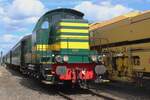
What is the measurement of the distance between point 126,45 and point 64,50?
2.71 metres

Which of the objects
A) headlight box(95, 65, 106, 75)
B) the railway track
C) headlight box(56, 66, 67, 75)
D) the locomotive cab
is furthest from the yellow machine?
headlight box(56, 66, 67, 75)

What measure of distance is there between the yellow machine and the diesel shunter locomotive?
3.15 feet

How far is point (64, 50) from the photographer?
53.8 ft

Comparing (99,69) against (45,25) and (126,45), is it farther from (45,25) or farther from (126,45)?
(45,25)

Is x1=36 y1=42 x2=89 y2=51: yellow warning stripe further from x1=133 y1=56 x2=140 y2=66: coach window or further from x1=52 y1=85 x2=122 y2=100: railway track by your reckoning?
x1=133 y1=56 x2=140 y2=66: coach window

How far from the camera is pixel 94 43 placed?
61.8ft

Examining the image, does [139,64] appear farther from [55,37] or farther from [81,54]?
[55,37]

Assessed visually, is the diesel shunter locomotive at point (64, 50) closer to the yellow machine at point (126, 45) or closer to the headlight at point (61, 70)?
the headlight at point (61, 70)

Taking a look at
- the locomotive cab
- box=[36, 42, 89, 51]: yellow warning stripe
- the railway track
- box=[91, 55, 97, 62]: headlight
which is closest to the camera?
the railway track

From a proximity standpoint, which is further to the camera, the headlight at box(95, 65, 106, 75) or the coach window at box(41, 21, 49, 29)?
the coach window at box(41, 21, 49, 29)

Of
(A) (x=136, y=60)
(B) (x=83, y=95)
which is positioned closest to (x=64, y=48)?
(B) (x=83, y=95)

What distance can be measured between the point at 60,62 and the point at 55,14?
3.10 metres

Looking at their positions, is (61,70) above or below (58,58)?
below

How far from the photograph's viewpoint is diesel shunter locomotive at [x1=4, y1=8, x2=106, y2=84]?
15812mm
